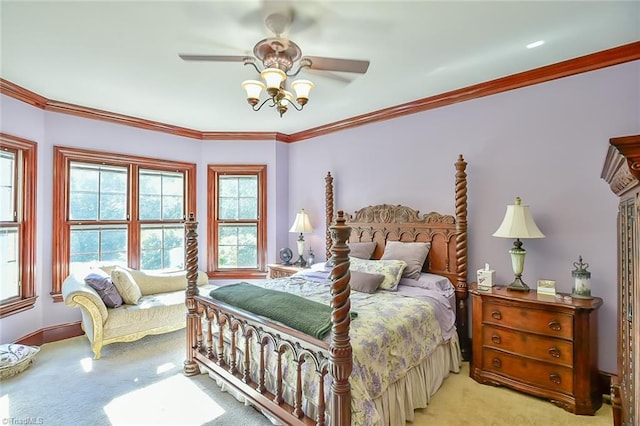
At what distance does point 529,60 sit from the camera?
2.66m

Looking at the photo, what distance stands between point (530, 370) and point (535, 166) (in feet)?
5.67

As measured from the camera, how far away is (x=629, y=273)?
4.40 ft

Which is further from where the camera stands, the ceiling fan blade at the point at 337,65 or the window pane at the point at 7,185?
the window pane at the point at 7,185

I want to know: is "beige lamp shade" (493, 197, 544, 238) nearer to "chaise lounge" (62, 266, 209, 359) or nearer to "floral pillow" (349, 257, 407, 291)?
"floral pillow" (349, 257, 407, 291)

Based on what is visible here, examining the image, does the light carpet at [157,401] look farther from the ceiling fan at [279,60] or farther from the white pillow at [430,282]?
the ceiling fan at [279,60]

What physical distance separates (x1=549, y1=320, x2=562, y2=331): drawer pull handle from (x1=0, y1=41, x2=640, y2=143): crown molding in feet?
6.75

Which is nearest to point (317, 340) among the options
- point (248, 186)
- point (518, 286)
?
point (518, 286)

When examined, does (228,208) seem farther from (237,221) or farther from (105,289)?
(105,289)

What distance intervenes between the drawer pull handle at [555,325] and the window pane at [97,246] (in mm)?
4691

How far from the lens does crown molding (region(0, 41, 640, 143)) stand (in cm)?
257

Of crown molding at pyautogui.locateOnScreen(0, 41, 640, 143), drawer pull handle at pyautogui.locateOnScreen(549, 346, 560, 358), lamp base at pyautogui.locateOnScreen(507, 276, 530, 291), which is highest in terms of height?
crown molding at pyautogui.locateOnScreen(0, 41, 640, 143)

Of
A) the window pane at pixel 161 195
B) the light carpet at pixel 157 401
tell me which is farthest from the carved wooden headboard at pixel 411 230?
the window pane at pixel 161 195

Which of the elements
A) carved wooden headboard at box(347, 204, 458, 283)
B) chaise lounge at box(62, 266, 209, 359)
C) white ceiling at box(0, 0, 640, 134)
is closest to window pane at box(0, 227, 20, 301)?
chaise lounge at box(62, 266, 209, 359)

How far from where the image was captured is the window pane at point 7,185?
10.5 feet
